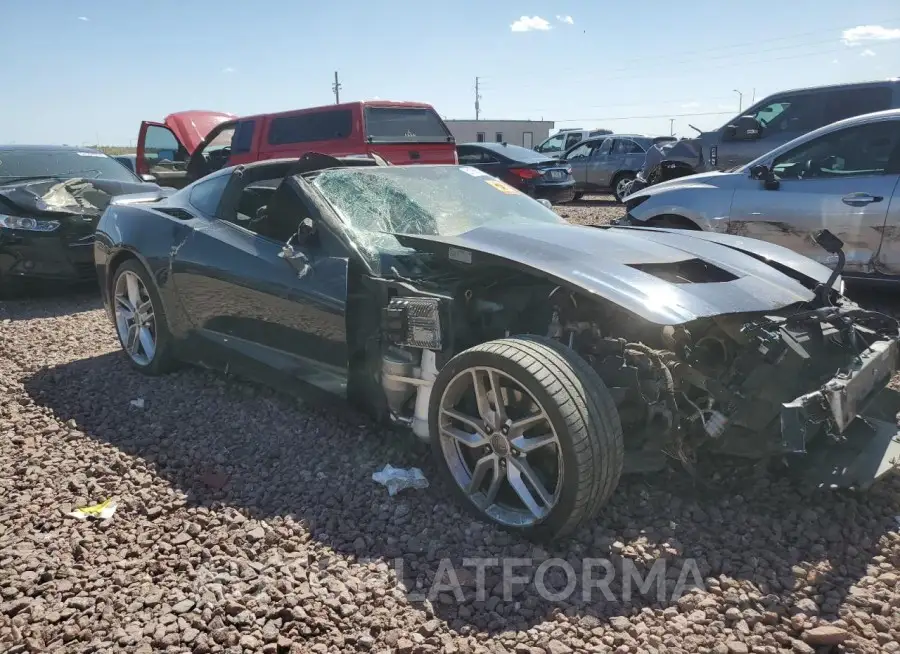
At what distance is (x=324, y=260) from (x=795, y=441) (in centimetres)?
213

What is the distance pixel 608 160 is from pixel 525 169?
3564 millimetres

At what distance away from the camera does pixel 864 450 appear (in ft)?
9.83

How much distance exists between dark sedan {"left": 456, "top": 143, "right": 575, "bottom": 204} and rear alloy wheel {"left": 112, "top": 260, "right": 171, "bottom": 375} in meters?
8.73

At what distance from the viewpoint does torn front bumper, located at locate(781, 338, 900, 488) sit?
8.20 ft

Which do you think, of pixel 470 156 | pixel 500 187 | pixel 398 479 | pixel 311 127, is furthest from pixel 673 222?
pixel 470 156

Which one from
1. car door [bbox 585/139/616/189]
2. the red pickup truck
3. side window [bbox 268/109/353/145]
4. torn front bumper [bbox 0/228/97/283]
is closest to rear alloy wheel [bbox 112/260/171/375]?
torn front bumper [bbox 0/228/97/283]

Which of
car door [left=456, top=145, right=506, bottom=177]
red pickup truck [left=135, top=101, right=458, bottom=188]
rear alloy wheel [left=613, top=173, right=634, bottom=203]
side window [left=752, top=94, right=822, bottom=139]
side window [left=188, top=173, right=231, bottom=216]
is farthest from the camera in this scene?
rear alloy wheel [left=613, top=173, right=634, bottom=203]

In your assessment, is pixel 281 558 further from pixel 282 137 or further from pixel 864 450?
pixel 282 137

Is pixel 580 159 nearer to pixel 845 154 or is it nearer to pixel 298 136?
pixel 298 136

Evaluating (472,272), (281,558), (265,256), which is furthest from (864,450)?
(265,256)

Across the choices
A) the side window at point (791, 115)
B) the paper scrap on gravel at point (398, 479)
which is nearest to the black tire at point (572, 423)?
the paper scrap on gravel at point (398, 479)

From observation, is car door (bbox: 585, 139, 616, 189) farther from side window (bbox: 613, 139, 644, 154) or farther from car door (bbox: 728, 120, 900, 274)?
car door (bbox: 728, 120, 900, 274)

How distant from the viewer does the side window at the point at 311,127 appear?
370 inches

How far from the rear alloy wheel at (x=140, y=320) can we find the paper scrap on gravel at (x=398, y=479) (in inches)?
77.0
